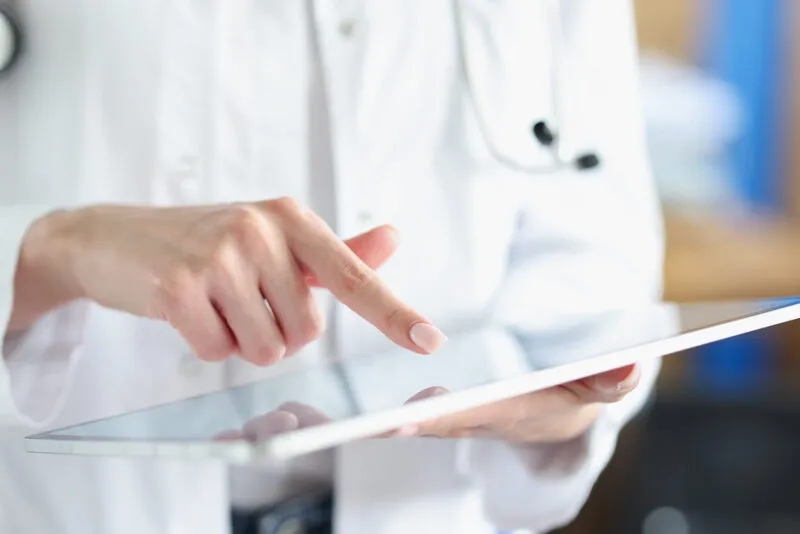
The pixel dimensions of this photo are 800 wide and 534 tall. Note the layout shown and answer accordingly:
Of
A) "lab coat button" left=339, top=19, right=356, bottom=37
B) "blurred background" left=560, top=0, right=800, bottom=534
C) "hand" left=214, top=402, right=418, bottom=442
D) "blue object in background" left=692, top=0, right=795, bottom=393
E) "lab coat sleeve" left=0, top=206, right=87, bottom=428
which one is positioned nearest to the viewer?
"hand" left=214, top=402, right=418, bottom=442

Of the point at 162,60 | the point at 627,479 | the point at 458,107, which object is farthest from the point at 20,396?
the point at 627,479

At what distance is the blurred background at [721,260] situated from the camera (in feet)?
4.63

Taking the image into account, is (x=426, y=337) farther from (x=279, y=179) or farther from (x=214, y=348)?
(x=279, y=179)

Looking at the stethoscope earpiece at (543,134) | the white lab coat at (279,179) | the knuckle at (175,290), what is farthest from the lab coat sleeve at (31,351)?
the stethoscope earpiece at (543,134)

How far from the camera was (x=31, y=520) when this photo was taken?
0.61 meters

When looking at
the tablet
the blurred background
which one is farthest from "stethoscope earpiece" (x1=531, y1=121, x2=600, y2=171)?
the blurred background

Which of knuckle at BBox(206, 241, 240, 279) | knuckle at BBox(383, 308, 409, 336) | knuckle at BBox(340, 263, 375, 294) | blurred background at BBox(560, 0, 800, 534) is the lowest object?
blurred background at BBox(560, 0, 800, 534)

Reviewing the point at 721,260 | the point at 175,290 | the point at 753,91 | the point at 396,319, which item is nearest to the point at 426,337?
the point at 396,319

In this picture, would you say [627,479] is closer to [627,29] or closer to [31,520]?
[627,29]

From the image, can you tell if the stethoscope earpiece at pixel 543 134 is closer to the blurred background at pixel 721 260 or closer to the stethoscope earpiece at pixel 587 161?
the stethoscope earpiece at pixel 587 161

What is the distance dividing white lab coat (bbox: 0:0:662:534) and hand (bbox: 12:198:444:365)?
13 centimetres

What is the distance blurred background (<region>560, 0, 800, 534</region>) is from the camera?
1410 mm

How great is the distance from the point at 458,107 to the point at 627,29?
0.57ft

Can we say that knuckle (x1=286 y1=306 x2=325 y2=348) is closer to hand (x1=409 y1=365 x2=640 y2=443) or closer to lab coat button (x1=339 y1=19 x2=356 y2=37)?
hand (x1=409 y1=365 x2=640 y2=443)
